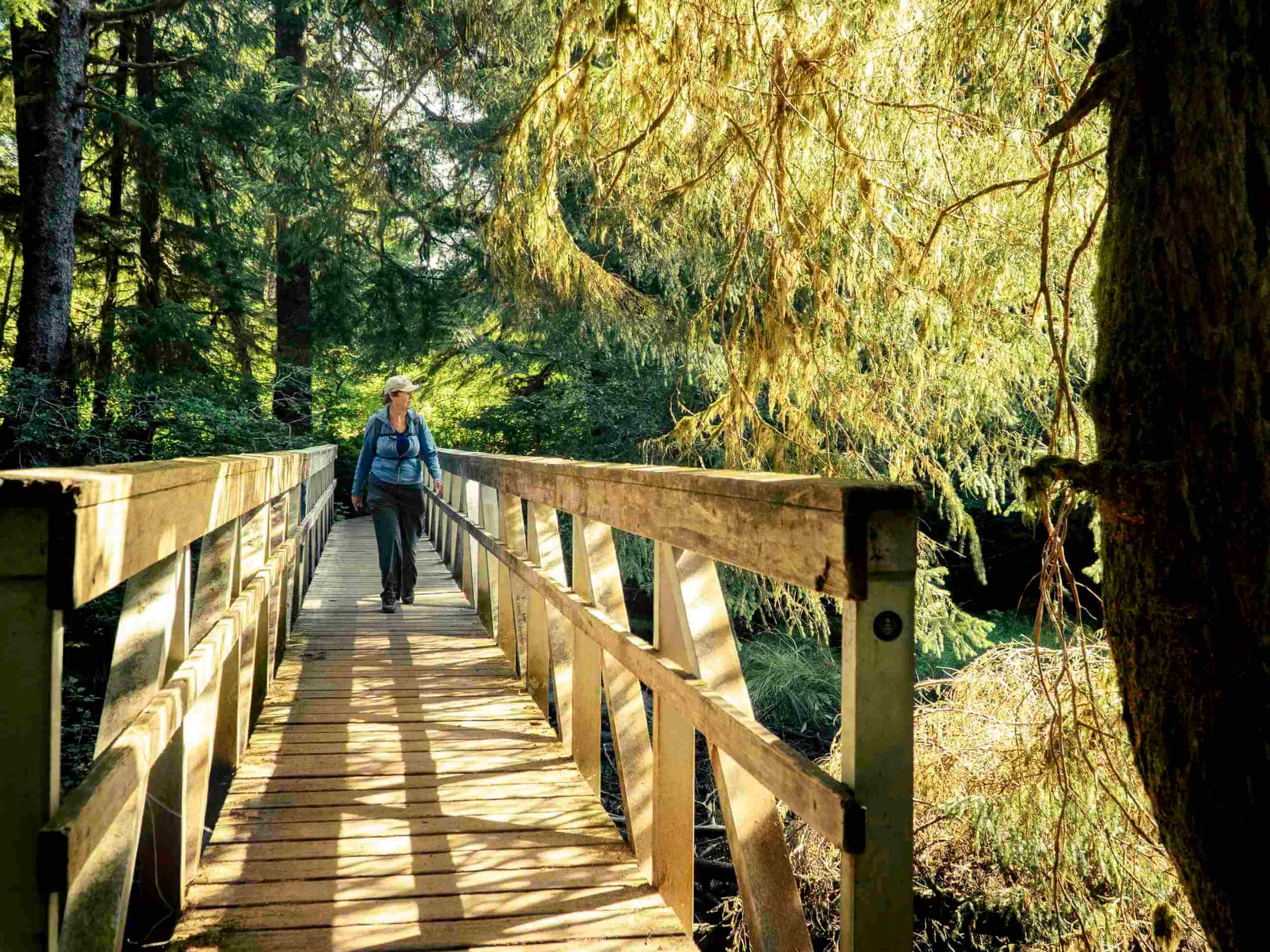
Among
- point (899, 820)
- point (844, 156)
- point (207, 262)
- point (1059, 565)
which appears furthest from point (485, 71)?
point (899, 820)

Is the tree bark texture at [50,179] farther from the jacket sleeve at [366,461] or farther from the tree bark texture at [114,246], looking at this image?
the jacket sleeve at [366,461]

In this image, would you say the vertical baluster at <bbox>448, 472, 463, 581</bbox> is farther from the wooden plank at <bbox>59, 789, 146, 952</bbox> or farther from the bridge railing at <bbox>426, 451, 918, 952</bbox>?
the wooden plank at <bbox>59, 789, 146, 952</bbox>

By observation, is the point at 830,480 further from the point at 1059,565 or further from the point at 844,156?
the point at 844,156

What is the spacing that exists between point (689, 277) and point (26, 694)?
30.8 ft

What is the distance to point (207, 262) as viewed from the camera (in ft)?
44.1

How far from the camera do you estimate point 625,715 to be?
3.04 metres

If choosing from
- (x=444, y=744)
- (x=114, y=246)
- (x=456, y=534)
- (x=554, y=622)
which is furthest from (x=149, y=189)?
(x=444, y=744)

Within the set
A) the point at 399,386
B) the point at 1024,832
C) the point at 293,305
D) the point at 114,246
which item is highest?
the point at 114,246

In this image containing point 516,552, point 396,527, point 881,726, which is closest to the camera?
point 881,726

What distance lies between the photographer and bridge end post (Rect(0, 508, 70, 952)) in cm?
136

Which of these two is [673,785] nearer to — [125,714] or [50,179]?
[125,714]

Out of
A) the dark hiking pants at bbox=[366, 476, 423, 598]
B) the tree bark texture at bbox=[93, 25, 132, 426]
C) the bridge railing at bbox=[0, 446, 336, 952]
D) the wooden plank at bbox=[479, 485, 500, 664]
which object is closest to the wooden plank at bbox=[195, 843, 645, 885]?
the bridge railing at bbox=[0, 446, 336, 952]

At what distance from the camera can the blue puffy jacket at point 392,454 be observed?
6.88m

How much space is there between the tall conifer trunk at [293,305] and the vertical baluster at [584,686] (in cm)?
1077
